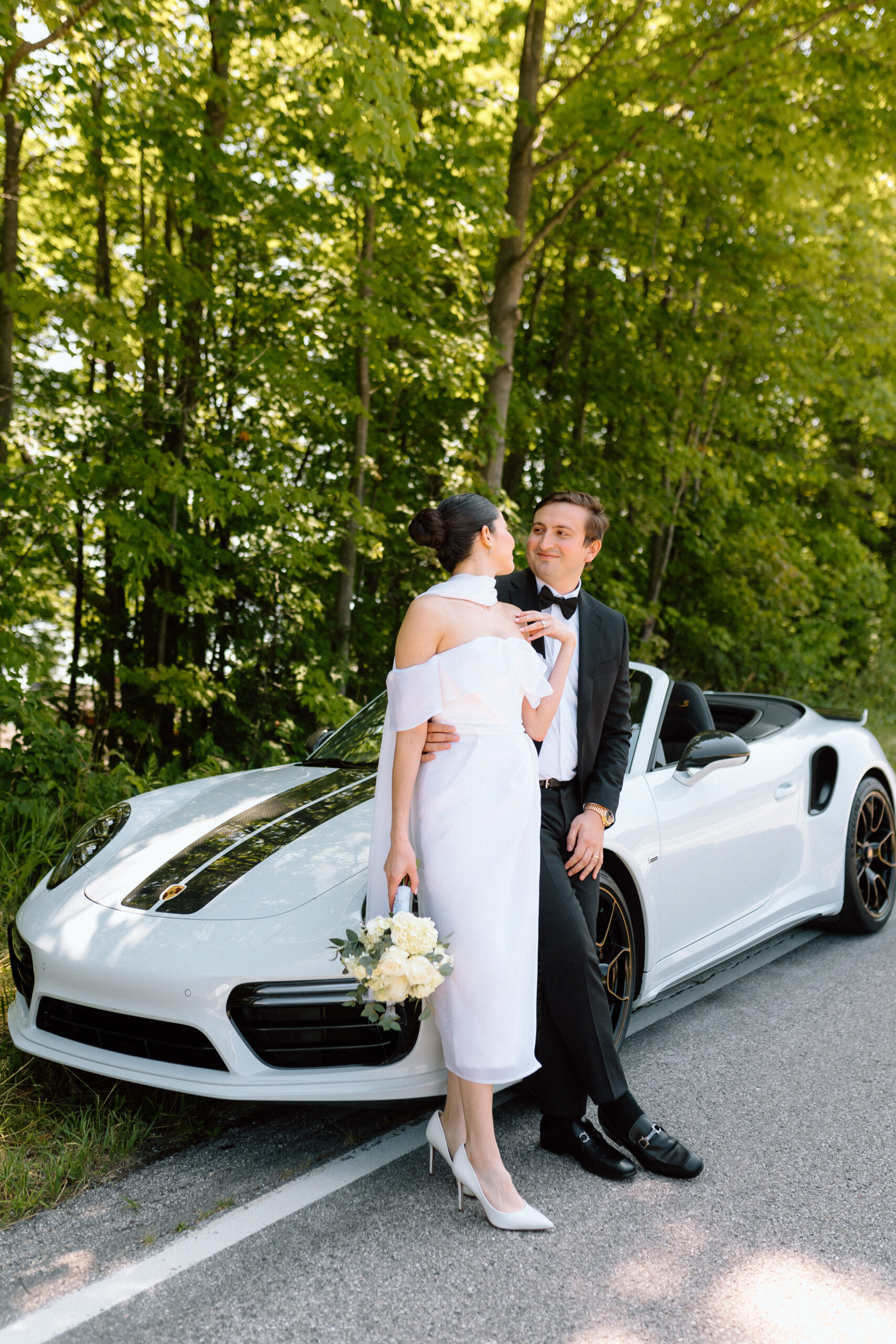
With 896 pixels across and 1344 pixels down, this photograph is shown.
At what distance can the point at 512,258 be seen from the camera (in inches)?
364

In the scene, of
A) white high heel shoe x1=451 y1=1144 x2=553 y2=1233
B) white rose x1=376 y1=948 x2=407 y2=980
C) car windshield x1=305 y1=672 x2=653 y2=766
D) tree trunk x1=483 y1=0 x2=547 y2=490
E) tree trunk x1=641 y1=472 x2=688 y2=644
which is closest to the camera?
white rose x1=376 y1=948 x2=407 y2=980

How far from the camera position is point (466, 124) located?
8609 millimetres

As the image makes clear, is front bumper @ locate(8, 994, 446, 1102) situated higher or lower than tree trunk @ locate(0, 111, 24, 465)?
lower

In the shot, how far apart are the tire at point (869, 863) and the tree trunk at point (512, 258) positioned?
A: 4473mm

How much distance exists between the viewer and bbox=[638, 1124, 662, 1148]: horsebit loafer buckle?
297 cm

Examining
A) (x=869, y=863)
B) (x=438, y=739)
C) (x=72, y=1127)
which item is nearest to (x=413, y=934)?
(x=438, y=739)

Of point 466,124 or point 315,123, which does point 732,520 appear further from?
point 315,123

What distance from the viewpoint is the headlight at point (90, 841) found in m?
3.55

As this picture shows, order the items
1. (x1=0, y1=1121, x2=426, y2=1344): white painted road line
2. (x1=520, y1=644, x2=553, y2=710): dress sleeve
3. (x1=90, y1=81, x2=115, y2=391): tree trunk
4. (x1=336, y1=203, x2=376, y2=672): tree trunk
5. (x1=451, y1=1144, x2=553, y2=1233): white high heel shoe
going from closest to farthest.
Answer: (x1=0, y1=1121, x2=426, y2=1344): white painted road line → (x1=451, y1=1144, x2=553, y2=1233): white high heel shoe → (x1=520, y1=644, x2=553, y2=710): dress sleeve → (x1=90, y1=81, x2=115, y2=391): tree trunk → (x1=336, y1=203, x2=376, y2=672): tree trunk

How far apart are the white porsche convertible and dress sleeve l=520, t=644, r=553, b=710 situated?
2.44ft

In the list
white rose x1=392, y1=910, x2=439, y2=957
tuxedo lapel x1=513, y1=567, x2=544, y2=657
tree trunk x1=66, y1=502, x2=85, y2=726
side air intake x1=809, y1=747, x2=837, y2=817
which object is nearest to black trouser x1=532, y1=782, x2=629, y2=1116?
white rose x1=392, y1=910, x2=439, y2=957

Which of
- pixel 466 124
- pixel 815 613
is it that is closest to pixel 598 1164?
pixel 466 124

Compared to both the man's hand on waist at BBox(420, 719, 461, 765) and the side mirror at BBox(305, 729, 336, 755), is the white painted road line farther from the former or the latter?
the side mirror at BBox(305, 729, 336, 755)

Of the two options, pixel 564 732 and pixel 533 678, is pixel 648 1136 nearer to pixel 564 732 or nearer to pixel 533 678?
pixel 564 732
